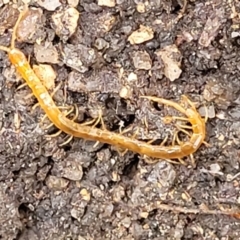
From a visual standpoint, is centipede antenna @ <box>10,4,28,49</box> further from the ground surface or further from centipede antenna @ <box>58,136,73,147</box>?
centipede antenna @ <box>58,136,73,147</box>

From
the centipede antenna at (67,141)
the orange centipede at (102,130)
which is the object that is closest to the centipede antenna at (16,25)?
the orange centipede at (102,130)

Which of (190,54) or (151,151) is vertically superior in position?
(190,54)

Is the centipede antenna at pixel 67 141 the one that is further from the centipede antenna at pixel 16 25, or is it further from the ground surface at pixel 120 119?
the centipede antenna at pixel 16 25

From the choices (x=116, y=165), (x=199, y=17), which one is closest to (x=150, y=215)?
(x=116, y=165)

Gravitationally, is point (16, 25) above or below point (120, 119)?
above

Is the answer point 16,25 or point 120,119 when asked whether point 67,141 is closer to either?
point 120,119

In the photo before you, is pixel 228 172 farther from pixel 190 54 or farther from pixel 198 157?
pixel 190 54

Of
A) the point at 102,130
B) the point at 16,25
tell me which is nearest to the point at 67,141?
the point at 102,130
